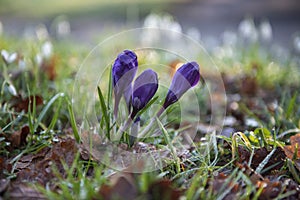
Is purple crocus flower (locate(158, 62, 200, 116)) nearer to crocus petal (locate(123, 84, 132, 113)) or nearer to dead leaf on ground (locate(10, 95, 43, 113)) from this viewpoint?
crocus petal (locate(123, 84, 132, 113))

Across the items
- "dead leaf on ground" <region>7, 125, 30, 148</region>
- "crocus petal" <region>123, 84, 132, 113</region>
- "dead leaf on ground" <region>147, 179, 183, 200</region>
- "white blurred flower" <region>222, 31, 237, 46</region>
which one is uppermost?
"crocus petal" <region>123, 84, 132, 113</region>

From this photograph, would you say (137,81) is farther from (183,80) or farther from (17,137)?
(17,137)

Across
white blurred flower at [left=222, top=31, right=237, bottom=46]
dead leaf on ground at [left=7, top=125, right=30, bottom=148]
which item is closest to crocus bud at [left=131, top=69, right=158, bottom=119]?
dead leaf on ground at [left=7, top=125, right=30, bottom=148]

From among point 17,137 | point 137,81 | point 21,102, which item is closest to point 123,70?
point 137,81

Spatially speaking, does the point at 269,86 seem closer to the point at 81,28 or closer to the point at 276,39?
the point at 276,39

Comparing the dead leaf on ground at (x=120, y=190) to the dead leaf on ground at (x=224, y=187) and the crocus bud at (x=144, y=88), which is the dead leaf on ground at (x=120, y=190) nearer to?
the dead leaf on ground at (x=224, y=187)

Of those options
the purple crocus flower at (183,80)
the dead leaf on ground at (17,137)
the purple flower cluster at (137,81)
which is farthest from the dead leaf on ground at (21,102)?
the purple crocus flower at (183,80)

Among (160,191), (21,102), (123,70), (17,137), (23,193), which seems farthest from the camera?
(21,102)

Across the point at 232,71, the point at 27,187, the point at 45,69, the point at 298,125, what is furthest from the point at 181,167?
the point at 232,71
